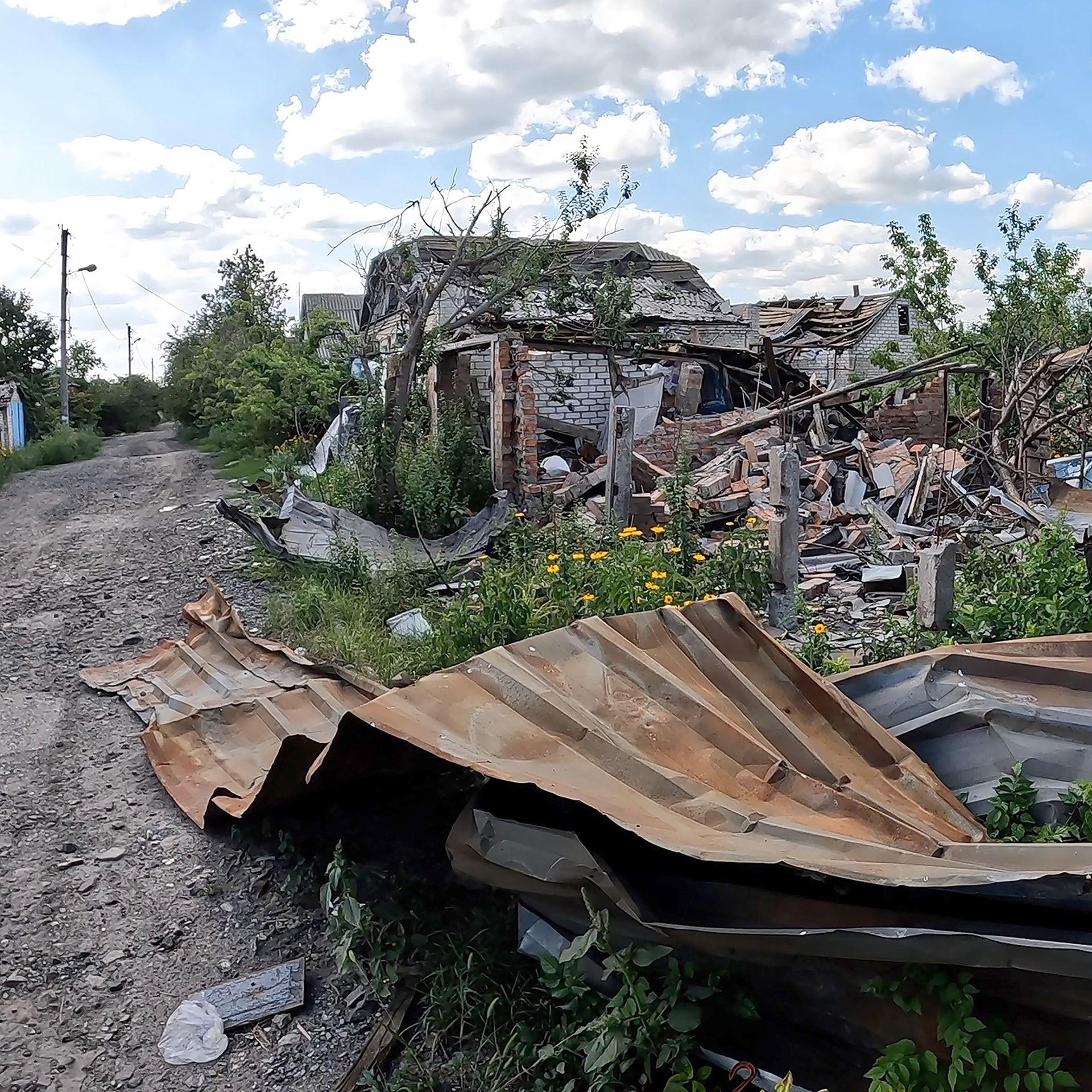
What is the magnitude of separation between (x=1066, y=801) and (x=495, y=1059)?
1.69 m

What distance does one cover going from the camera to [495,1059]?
7.95 ft

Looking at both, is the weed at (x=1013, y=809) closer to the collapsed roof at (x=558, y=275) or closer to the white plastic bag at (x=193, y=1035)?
the white plastic bag at (x=193, y=1035)

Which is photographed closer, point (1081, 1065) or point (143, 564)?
point (1081, 1065)

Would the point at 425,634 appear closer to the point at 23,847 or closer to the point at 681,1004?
the point at 23,847

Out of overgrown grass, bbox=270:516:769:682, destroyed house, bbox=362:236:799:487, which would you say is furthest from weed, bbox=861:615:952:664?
destroyed house, bbox=362:236:799:487

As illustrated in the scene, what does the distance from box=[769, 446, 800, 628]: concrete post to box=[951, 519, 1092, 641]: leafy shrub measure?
100cm

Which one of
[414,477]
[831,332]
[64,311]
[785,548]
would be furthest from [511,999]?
[64,311]

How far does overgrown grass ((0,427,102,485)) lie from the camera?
1888 cm

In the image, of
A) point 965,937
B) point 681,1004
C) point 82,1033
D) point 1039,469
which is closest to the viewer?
point 965,937

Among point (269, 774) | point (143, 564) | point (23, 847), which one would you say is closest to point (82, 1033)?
point (269, 774)

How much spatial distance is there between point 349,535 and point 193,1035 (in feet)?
19.3

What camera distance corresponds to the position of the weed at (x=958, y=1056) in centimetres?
168

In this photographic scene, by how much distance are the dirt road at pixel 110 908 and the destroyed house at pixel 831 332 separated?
946 centimetres

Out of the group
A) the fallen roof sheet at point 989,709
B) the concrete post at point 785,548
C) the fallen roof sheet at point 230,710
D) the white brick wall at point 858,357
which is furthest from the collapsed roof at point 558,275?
the fallen roof sheet at point 989,709
